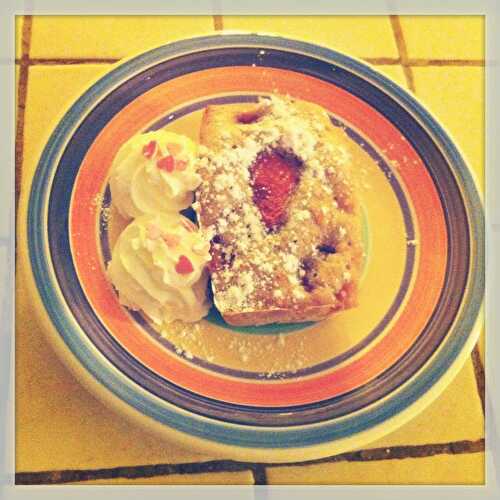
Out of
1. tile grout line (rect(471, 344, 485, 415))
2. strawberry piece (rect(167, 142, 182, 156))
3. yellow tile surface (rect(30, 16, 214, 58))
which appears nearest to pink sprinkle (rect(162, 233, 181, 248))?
strawberry piece (rect(167, 142, 182, 156))

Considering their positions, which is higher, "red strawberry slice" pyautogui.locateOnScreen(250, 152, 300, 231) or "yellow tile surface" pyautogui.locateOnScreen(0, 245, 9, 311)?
"red strawberry slice" pyautogui.locateOnScreen(250, 152, 300, 231)

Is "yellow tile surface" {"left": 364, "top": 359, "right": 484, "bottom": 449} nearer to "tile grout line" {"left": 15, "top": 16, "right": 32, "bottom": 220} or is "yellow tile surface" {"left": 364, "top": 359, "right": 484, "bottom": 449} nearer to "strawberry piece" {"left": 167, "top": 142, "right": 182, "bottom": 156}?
"strawberry piece" {"left": 167, "top": 142, "right": 182, "bottom": 156}

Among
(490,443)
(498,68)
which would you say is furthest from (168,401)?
(498,68)

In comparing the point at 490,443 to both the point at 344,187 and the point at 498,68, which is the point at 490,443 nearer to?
the point at 344,187

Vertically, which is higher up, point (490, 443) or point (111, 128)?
point (111, 128)

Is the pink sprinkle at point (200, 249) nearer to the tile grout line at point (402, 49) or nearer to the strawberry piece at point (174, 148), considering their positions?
the strawberry piece at point (174, 148)

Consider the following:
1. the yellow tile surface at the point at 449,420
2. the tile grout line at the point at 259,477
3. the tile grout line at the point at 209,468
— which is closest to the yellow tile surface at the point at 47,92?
the tile grout line at the point at 209,468
